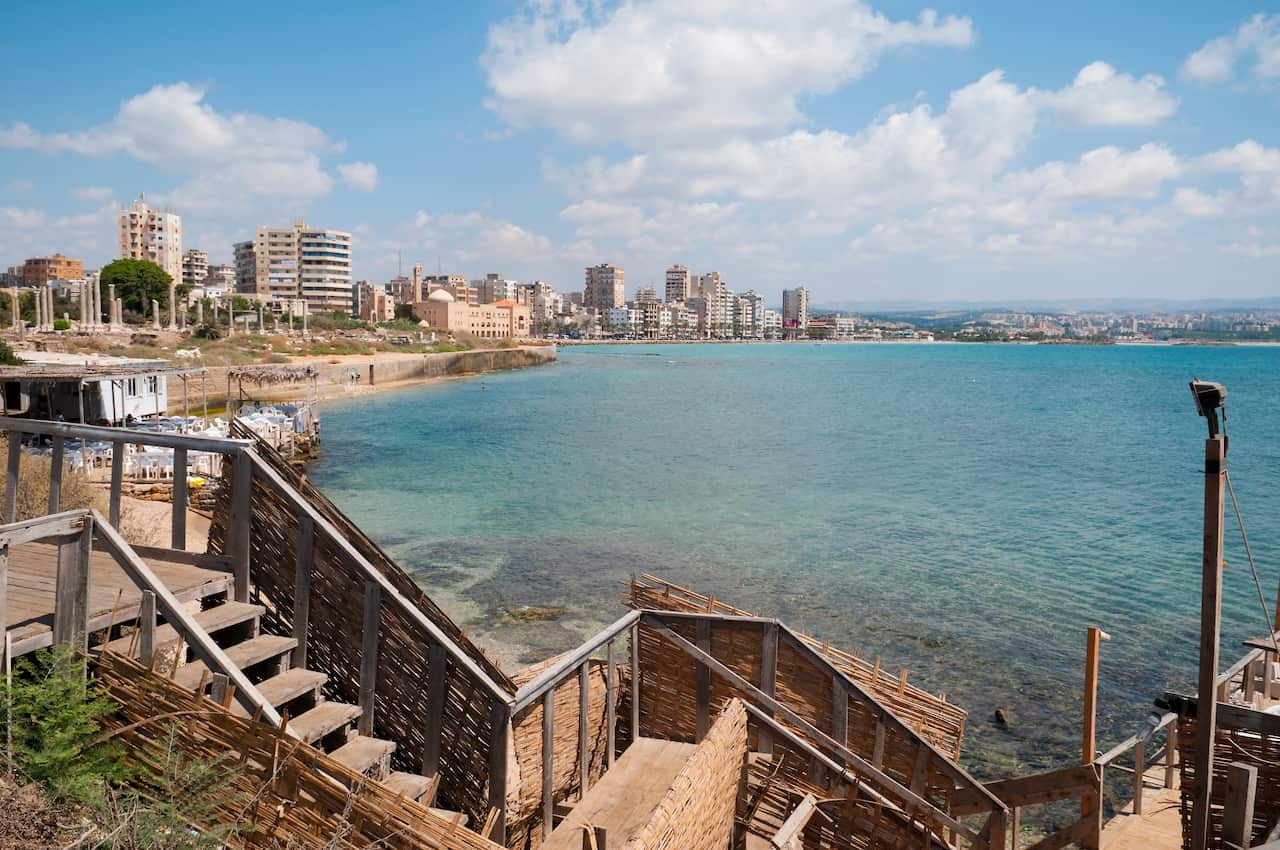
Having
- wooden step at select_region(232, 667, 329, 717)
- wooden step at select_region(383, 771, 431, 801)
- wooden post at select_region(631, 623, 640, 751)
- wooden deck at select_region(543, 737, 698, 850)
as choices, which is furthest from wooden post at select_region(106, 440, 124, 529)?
wooden post at select_region(631, 623, 640, 751)

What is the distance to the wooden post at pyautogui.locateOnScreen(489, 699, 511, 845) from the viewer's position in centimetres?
523

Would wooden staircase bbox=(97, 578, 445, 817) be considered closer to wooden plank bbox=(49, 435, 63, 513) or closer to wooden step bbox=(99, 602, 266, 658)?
wooden step bbox=(99, 602, 266, 658)

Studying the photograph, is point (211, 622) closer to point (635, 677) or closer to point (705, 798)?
point (705, 798)

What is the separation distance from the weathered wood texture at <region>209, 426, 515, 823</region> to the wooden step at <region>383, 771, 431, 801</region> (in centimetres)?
24

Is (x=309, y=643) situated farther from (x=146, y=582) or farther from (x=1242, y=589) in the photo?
(x=1242, y=589)

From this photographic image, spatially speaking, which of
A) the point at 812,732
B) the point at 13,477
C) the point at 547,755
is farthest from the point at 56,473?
the point at 812,732

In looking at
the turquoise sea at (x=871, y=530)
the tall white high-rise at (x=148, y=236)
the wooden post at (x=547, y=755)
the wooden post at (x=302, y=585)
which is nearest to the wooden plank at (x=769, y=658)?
the wooden post at (x=547, y=755)

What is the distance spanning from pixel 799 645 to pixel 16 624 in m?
5.37

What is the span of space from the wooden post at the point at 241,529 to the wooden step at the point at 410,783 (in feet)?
5.67

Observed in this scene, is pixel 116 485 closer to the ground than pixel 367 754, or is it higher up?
higher up

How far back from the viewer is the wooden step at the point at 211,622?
17.6 ft

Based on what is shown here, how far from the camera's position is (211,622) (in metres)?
5.54

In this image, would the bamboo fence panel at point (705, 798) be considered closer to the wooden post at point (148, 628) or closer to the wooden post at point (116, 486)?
the wooden post at point (148, 628)

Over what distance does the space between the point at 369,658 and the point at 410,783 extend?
872 mm
